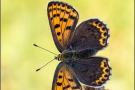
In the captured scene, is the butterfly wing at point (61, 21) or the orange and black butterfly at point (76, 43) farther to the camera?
the butterfly wing at point (61, 21)

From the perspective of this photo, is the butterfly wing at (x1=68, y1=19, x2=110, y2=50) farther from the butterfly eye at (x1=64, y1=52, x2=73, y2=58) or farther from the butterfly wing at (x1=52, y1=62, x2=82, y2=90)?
the butterfly wing at (x1=52, y1=62, x2=82, y2=90)

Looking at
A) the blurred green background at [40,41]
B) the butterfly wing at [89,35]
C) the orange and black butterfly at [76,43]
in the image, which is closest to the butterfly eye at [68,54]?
the orange and black butterfly at [76,43]

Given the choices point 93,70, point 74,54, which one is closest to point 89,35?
point 74,54

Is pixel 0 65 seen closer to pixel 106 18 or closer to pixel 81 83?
pixel 106 18

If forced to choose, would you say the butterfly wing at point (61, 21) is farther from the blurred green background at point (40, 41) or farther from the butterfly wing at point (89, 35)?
the blurred green background at point (40, 41)

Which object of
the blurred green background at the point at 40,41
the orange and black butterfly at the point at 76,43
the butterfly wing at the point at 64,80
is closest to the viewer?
the butterfly wing at the point at 64,80

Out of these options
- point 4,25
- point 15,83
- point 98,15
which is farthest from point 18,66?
point 98,15

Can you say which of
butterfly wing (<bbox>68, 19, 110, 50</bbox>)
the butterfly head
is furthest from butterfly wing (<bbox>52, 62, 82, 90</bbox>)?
butterfly wing (<bbox>68, 19, 110, 50</bbox>)

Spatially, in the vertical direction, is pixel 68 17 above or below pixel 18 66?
above
